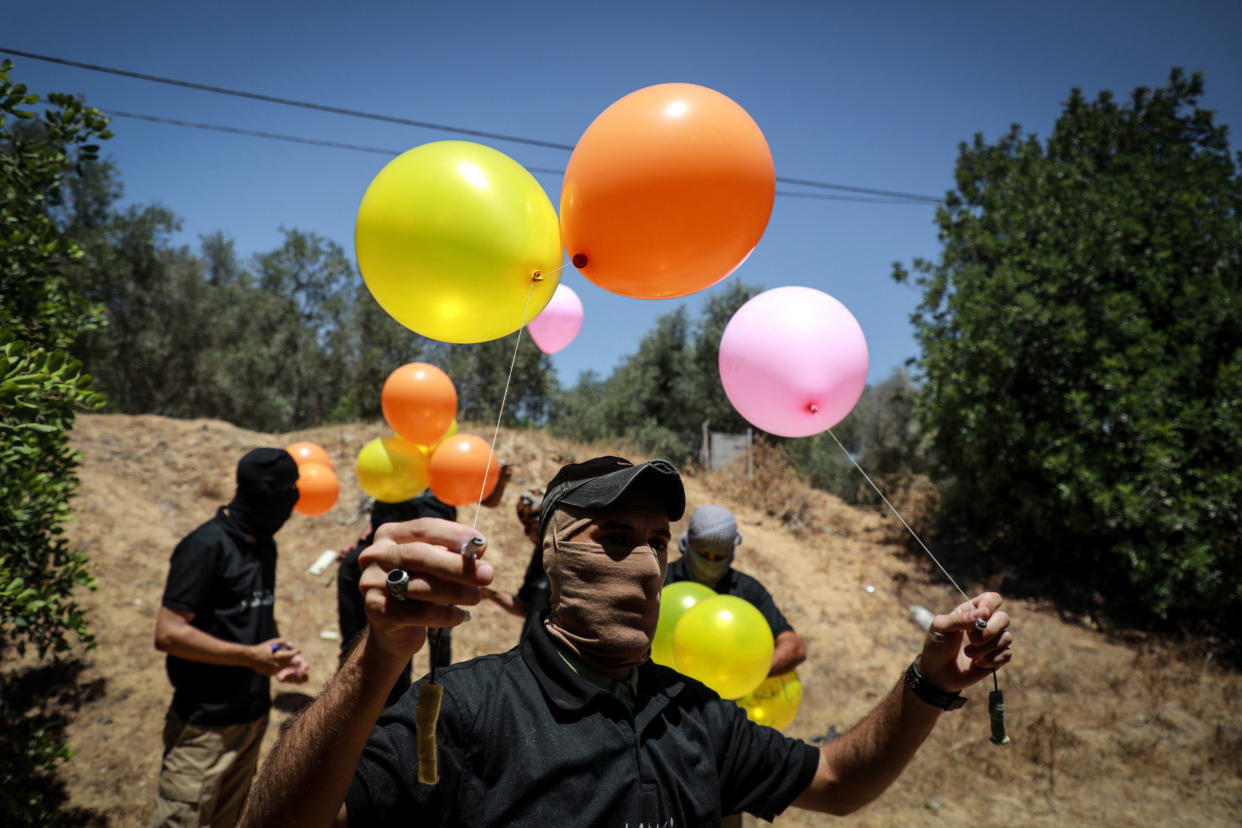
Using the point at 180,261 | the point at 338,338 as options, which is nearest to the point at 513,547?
the point at 338,338

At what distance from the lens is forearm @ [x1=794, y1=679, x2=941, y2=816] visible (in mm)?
1598

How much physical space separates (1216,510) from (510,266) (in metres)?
10.3

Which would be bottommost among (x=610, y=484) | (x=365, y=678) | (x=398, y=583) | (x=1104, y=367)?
(x=365, y=678)

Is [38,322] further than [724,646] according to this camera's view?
Yes

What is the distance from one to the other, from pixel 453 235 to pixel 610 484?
82cm

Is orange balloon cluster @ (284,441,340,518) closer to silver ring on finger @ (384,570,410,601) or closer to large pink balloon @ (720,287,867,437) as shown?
large pink balloon @ (720,287,867,437)

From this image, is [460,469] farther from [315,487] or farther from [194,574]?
[194,574]

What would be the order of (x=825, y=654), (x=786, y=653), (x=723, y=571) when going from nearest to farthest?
1. (x=786, y=653)
2. (x=723, y=571)
3. (x=825, y=654)

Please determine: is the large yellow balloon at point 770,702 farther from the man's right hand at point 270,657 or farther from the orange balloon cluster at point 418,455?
the man's right hand at point 270,657

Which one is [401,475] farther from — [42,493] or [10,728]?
[10,728]

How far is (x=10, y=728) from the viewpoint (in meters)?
4.05

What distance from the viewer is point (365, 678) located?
1002 millimetres

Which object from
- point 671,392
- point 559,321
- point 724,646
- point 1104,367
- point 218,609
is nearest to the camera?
point 724,646

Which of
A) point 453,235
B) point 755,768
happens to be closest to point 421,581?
point 453,235
